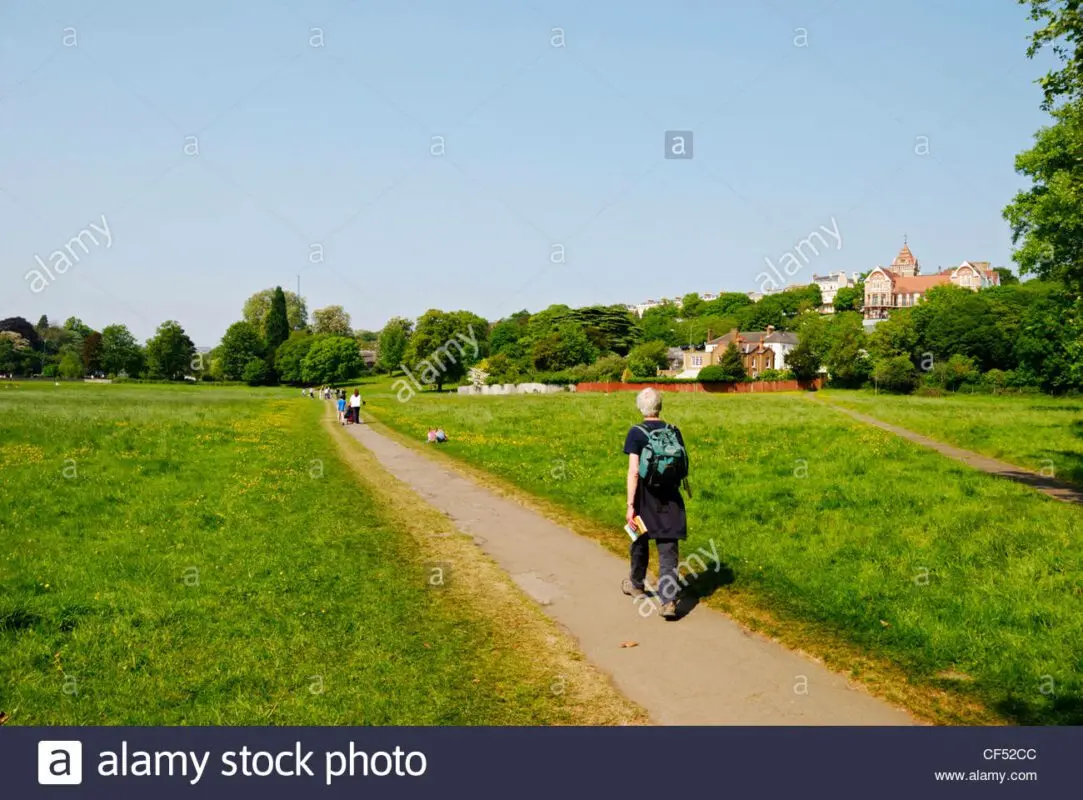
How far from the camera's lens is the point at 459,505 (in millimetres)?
14594

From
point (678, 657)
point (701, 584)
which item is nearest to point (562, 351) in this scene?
point (701, 584)

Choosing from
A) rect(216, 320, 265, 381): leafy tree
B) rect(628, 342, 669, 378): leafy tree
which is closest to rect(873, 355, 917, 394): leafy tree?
rect(628, 342, 669, 378): leafy tree

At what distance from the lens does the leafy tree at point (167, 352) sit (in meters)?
121

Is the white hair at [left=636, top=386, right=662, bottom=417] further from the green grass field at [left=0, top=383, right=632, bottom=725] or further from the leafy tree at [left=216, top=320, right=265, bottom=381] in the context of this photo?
the leafy tree at [left=216, top=320, right=265, bottom=381]

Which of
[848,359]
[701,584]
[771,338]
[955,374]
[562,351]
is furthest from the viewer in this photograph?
[771,338]

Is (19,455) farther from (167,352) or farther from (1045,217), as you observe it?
(167,352)

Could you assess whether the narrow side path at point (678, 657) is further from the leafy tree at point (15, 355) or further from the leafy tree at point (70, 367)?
the leafy tree at point (15, 355)

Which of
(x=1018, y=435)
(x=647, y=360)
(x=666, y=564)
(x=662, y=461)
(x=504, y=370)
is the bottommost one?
(x=1018, y=435)

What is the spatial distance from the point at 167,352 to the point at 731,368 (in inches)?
3908

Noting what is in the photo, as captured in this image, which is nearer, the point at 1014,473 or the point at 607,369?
the point at 1014,473

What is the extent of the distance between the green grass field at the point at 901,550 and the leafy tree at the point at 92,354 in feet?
480

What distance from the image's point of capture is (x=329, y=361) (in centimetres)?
11625
